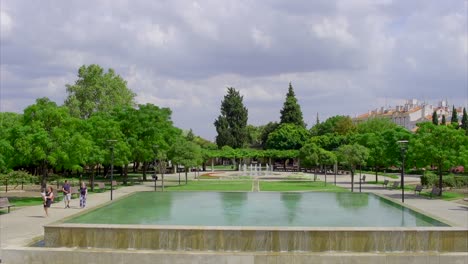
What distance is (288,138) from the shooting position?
97.2m

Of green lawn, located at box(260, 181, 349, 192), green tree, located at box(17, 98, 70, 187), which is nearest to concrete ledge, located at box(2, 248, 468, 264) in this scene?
green tree, located at box(17, 98, 70, 187)

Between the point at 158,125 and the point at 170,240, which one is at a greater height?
the point at 158,125

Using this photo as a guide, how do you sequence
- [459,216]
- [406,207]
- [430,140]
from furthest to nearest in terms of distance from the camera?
[430,140], [459,216], [406,207]

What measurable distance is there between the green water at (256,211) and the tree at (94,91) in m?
42.1

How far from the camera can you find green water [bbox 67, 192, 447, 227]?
19.1 m

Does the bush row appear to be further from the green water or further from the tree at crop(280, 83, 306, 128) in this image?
the tree at crop(280, 83, 306, 128)

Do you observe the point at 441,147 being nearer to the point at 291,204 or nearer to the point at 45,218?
the point at 291,204

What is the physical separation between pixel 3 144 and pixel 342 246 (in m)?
22.3

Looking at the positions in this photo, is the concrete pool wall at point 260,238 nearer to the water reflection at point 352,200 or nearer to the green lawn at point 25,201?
the water reflection at point 352,200

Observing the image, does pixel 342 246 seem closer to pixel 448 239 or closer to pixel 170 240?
pixel 448 239

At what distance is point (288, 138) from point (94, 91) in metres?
40.6

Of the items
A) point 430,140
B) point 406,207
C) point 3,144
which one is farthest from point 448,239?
point 3,144

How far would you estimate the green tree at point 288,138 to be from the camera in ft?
319

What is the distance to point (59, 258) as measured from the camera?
51.9 ft
